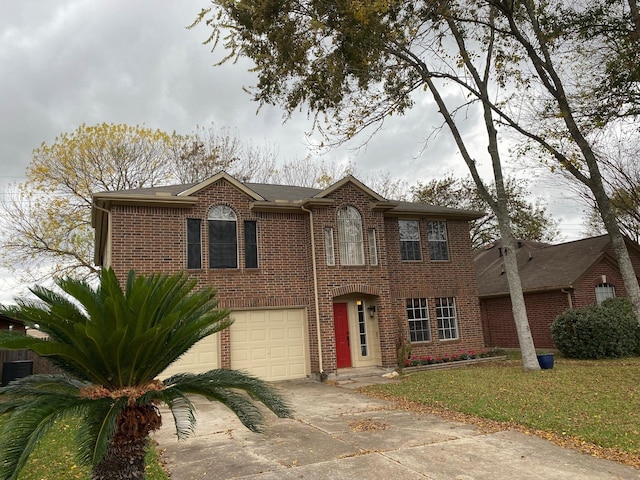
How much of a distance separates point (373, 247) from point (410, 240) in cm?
213

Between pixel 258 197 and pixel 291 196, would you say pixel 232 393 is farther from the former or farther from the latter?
pixel 291 196

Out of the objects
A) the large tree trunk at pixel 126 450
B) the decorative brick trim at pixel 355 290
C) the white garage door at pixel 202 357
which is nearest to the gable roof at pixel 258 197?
the decorative brick trim at pixel 355 290

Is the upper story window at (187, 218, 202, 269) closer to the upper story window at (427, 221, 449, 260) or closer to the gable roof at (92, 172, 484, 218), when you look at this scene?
the gable roof at (92, 172, 484, 218)

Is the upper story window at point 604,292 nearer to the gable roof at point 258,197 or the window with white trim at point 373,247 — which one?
the gable roof at point 258,197

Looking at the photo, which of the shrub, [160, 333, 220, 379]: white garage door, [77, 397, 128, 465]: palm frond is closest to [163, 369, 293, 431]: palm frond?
[77, 397, 128, 465]: palm frond

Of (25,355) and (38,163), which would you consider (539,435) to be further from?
(38,163)

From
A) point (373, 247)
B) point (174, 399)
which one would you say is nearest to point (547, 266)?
point (373, 247)

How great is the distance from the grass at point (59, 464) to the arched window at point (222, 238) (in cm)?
644

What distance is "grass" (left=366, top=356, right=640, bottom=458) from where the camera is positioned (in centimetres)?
671

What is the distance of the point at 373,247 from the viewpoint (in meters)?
14.7

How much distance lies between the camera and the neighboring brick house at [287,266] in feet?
41.7

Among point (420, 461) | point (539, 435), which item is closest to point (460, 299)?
point (539, 435)

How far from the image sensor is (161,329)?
4.22 m

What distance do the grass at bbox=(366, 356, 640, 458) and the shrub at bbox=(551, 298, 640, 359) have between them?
0.95m
